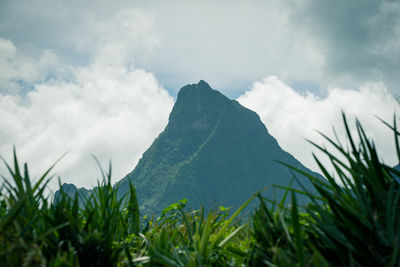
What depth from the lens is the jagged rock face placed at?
150 meters

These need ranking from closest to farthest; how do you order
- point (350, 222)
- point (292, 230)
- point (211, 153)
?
point (350, 222), point (292, 230), point (211, 153)

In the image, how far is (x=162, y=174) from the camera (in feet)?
485

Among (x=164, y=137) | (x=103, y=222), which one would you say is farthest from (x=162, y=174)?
(x=103, y=222)

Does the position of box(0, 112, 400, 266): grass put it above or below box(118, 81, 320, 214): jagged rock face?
below

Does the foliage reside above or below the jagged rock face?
below

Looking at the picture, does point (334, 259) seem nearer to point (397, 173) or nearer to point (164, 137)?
point (397, 173)

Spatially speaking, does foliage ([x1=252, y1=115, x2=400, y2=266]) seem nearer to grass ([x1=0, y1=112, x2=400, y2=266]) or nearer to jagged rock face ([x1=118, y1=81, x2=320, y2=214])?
grass ([x1=0, y1=112, x2=400, y2=266])

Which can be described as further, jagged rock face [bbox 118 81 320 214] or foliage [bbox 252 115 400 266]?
jagged rock face [bbox 118 81 320 214]

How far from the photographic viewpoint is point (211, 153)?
16362 cm

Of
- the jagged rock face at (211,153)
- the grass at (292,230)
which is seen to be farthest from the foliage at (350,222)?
the jagged rock face at (211,153)

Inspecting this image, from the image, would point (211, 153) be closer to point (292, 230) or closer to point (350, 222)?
point (292, 230)

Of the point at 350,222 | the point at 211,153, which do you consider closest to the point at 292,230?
the point at 350,222

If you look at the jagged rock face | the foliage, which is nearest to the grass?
the foliage

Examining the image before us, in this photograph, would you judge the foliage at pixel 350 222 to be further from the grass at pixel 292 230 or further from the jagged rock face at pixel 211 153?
the jagged rock face at pixel 211 153
